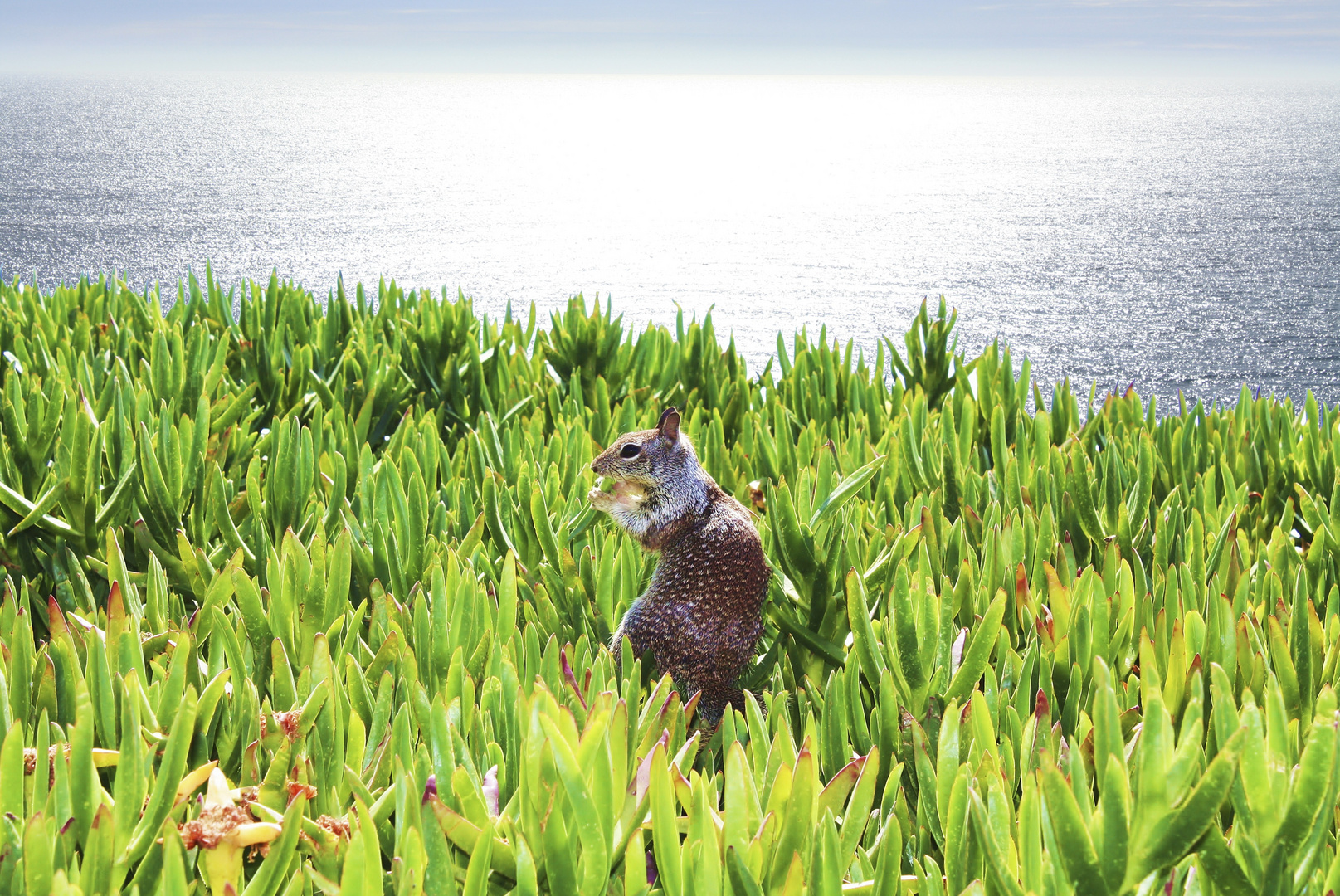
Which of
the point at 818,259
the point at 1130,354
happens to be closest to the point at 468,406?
the point at 1130,354

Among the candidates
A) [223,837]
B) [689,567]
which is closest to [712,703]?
[689,567]

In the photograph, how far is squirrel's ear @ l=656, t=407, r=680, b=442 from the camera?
7.72 ft

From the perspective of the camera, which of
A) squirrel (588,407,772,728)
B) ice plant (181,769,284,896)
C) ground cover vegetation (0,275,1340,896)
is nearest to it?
ground cover vegetation (0,275,1340,896)

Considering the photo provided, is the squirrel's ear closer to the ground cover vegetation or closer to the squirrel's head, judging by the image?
the squirrel's head

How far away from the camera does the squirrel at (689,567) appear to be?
7.30 ft

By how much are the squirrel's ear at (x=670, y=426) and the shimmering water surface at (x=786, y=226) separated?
6.81 m

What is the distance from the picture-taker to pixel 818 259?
13.6 meters

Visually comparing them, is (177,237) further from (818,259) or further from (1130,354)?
(1130,354)

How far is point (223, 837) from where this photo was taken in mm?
1585

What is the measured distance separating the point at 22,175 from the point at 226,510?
20514 millimetres

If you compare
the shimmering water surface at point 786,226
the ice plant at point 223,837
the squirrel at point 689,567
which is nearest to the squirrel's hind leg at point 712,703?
the squirrel at point 689,567

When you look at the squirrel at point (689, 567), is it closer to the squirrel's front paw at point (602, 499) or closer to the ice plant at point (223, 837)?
the squirrel's front paw at point (602, 499)

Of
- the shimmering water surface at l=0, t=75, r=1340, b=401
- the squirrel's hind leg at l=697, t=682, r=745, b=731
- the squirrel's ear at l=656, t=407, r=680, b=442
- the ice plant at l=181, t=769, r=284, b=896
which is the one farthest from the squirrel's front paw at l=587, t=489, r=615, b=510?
the shimmering water surface at l=0, t=75, r=1340, b=401

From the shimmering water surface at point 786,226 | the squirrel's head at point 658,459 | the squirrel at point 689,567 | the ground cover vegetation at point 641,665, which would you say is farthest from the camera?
the shimmering water surface at point 786,226
